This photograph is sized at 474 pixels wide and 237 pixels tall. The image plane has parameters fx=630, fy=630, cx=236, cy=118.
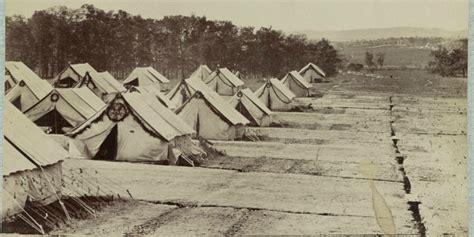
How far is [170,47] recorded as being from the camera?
2773cm

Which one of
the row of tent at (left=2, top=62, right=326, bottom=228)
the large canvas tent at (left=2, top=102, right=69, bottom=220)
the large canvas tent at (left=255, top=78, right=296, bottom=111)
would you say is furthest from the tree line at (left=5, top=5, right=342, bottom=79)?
the large canvas tent at (left=2, top=102, right=69, bottom=220)

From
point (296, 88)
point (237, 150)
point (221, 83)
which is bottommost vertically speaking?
point (237, 150)

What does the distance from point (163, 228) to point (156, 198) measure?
138 cm

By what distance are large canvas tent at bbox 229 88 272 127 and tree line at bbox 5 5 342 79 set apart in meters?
1.88

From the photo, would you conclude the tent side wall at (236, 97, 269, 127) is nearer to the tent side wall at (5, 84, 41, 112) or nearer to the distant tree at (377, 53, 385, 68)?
the tent side wall at (5, 84, 41, 112)

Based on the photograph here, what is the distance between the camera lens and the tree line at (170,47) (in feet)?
59.9

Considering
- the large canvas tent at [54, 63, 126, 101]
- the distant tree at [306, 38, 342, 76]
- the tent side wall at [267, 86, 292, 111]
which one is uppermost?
the distant tree at [306, 38, 342, 76]

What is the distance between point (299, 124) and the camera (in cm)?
1845

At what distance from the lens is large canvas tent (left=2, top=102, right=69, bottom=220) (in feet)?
26.2

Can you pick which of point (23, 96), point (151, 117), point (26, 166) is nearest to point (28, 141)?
point (26, 166)

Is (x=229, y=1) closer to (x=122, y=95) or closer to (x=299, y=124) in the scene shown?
(x=122, y=95)

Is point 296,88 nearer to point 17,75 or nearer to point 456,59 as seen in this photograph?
point 17,75

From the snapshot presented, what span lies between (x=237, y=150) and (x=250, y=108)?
397 centimetres

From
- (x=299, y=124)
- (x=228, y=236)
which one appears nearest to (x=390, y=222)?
(x=228, y=236)
